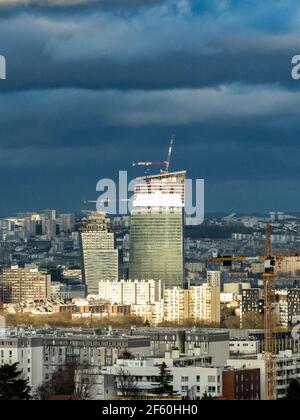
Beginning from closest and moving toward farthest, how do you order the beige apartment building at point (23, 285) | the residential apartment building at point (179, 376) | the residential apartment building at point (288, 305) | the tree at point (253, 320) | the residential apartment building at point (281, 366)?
the residential apartment building at point (179, 376) → the residential apartment building at point (281, 366) → the residential apartment building at point (288, 305) → the tree at point (253, 320) → the beige apartment building at point (23, 285)

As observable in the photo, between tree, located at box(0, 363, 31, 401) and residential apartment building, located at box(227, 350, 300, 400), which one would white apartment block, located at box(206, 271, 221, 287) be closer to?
residential apartment building, located at box(227, 350, 300, 400)

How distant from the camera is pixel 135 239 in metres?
66.8

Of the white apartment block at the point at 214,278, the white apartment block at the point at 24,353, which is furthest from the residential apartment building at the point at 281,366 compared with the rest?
the white apartment block at the point at 214,278

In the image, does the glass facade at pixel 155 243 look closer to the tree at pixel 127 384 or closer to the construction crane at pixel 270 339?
the construction crane at pixel 270 339

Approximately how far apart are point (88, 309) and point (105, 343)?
2133 centimetres

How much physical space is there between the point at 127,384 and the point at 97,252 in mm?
47154

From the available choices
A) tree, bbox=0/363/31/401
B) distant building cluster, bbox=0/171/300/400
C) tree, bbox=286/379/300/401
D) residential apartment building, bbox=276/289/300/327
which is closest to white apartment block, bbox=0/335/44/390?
distant building cluster, bbox=0/171/300/400

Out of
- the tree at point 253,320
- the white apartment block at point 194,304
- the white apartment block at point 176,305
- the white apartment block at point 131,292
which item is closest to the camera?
the tree at point 253,320

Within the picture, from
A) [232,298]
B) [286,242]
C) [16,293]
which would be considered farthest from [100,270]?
[286,242]

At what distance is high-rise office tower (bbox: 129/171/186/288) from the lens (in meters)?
65.2

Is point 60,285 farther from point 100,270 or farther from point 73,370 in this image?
point 73,370

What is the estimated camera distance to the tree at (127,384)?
19.1 metres

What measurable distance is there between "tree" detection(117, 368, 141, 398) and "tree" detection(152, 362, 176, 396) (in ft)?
0.69

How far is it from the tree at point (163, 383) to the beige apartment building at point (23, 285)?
3756cm
